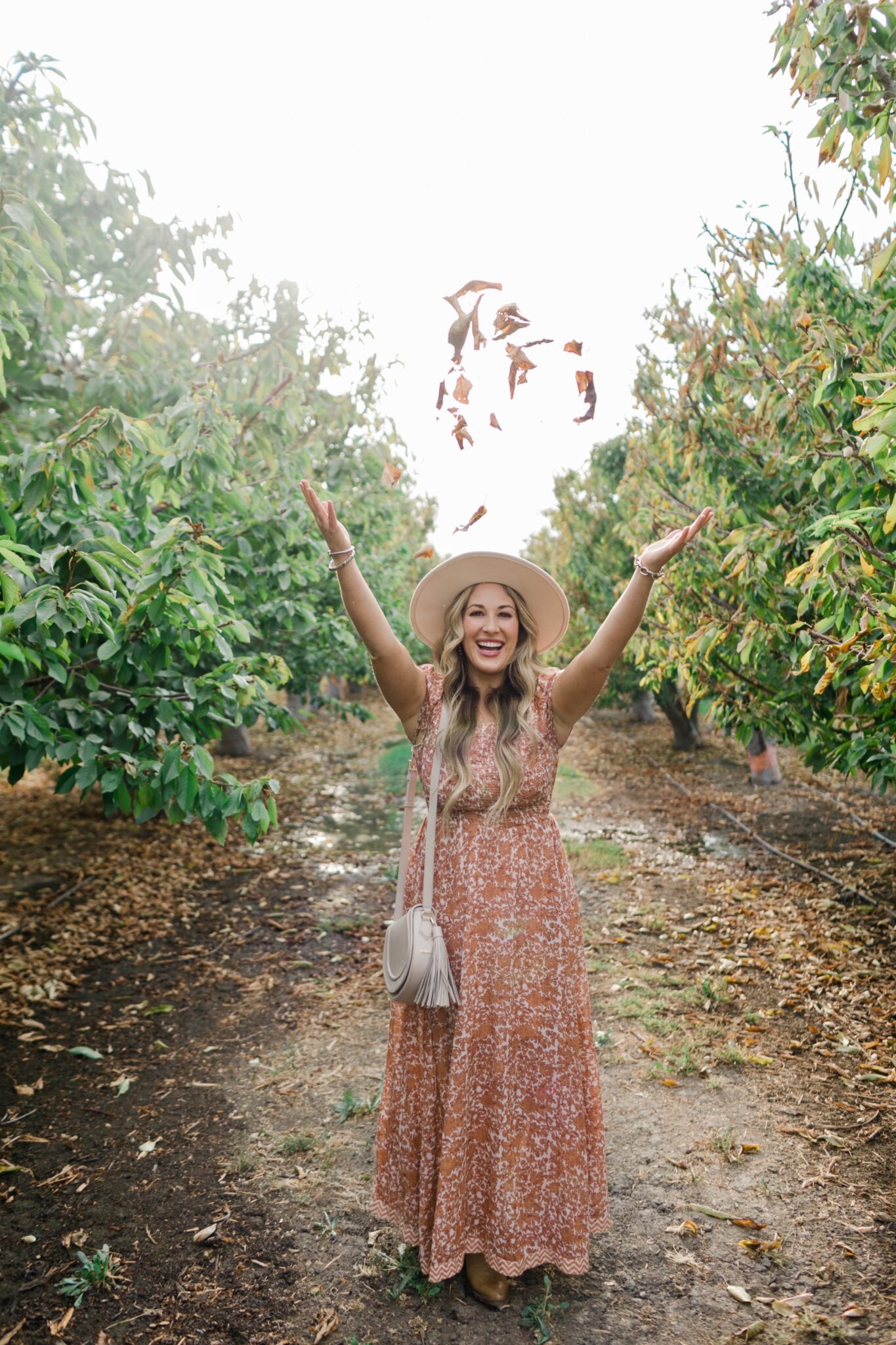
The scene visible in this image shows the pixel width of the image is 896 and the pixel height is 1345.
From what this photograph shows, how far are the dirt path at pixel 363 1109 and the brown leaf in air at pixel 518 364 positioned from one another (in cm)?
287

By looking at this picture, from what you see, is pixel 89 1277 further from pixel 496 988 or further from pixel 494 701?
pixel 494 701

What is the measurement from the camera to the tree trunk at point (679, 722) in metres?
15.0

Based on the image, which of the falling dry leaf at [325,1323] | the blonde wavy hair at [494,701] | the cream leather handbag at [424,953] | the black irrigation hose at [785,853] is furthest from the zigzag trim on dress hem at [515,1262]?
the black irrigation hose at [785,853]

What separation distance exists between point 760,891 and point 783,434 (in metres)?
4.11

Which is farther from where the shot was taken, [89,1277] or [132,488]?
[132,488]

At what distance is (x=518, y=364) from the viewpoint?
2.37 meters

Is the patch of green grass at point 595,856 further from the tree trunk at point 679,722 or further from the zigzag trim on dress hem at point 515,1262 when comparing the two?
the zigzag trim on dress hem at point 515,1262

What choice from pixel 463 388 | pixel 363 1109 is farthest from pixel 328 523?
pixel 363 1109

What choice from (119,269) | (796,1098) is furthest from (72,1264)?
(119,269)

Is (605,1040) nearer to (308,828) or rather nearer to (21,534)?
(21,534)

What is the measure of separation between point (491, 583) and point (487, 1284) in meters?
2.29

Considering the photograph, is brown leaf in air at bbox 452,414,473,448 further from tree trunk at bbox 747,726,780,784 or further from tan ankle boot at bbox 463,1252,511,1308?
tree trunk at bbox 747,726,780,784

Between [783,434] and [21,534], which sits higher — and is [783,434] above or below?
above

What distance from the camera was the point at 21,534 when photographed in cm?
377
